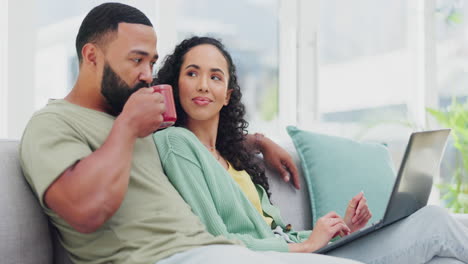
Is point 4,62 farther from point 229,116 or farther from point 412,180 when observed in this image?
point 412,180

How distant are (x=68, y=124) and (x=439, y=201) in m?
3.74

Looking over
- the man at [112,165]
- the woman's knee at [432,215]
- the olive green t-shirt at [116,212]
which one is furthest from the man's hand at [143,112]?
the woman's knee at [432,215]

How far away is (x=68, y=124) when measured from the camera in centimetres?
144

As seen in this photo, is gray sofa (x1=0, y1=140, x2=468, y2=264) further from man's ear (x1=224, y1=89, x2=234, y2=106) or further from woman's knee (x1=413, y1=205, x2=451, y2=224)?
woman's knee (x1=413, y1=205, x2=451, y2=224)

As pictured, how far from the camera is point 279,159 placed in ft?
7.57

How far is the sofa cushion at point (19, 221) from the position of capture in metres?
1.44

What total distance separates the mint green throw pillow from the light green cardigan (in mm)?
594

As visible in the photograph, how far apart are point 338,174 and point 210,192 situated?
2.76 ft

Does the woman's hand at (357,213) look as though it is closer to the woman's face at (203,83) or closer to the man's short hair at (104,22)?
the woman's face at (203,83)

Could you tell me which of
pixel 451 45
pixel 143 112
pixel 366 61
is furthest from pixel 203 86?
pixel 451 45

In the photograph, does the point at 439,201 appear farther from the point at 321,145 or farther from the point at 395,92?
the point at 321,145

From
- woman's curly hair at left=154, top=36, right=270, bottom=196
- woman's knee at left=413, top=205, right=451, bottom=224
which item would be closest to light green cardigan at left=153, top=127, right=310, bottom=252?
woman's curly hair at left=154, top=36, right=270, bottom=196

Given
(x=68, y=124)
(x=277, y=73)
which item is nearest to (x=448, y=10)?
(x=277, y=73)

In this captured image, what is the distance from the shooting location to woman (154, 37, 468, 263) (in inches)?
66.4
